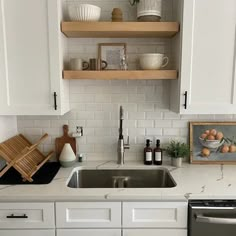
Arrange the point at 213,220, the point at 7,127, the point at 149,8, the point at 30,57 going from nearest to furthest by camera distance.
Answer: the point at 213,220
the point at 30,57
the point at 149,8
the point at 7,127

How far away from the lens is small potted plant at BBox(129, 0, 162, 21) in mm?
1765

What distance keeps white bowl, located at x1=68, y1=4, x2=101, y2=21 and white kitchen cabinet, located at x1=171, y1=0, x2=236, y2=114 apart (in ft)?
2.08

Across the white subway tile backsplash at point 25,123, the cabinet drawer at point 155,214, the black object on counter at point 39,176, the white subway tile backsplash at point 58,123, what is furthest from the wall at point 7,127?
the cabinet drawer at point 155,214

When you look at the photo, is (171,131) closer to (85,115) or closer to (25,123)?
(85,115)

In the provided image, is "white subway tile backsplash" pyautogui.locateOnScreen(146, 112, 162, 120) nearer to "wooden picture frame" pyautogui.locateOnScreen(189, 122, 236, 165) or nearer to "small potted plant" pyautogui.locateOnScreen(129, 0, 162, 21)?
"wooden picture frame" pyautogui.locateOnScreen(189, 122, 236, 165)

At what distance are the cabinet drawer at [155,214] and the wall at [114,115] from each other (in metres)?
0.67

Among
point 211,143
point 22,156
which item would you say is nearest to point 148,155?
point 211,143

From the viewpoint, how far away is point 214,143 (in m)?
2.06

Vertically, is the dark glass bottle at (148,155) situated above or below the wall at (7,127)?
below

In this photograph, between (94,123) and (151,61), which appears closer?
(151,61)

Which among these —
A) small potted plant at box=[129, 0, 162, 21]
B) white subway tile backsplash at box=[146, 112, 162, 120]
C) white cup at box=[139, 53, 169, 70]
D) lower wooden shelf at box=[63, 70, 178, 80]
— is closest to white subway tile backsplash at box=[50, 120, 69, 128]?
lower wooden shelf at box=[63, 70, 178, 80]

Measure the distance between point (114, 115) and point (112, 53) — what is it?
20.6 inches

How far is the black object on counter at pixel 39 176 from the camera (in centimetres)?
166

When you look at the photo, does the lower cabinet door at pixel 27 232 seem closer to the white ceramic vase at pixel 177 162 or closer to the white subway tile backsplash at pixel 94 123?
the white subway tile backsplash at pixel 94 123
